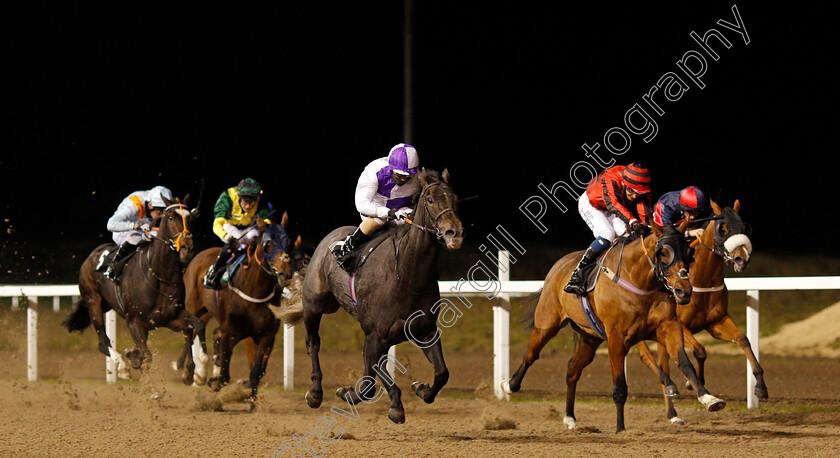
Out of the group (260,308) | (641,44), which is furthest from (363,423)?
(641,44)

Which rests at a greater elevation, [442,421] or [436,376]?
[436,376]

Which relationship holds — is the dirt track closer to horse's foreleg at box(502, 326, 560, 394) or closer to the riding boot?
horse's foreleg at box(502, 326, 560, 394)

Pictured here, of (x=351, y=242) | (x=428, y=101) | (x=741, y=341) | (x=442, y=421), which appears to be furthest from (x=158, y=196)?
(x=428, y=101)

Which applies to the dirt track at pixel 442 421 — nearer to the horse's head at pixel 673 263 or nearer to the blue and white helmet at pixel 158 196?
the horse's head at pixel 673 263

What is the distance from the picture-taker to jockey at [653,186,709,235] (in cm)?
702

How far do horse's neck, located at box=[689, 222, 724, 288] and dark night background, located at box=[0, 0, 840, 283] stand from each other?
27.7 feet

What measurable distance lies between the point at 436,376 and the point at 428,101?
1080 cm

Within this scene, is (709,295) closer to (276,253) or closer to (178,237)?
(276,253)

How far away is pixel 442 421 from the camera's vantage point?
7301mm

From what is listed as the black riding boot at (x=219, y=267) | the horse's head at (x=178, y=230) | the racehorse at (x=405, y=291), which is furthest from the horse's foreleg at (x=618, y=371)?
the horse's head at (x=178, y=230)

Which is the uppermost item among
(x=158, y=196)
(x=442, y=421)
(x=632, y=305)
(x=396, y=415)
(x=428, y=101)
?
(x=428, y=101)

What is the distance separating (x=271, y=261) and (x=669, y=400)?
356cm

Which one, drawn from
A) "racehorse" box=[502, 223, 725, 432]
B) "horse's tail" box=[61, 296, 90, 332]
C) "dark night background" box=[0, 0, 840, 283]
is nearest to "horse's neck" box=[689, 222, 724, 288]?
"racehorse" box=[502, 223, 725, 432]

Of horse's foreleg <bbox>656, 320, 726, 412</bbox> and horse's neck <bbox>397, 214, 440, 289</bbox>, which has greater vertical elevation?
horse's neck <bbox>397, 214, 440, 289</bbox>
